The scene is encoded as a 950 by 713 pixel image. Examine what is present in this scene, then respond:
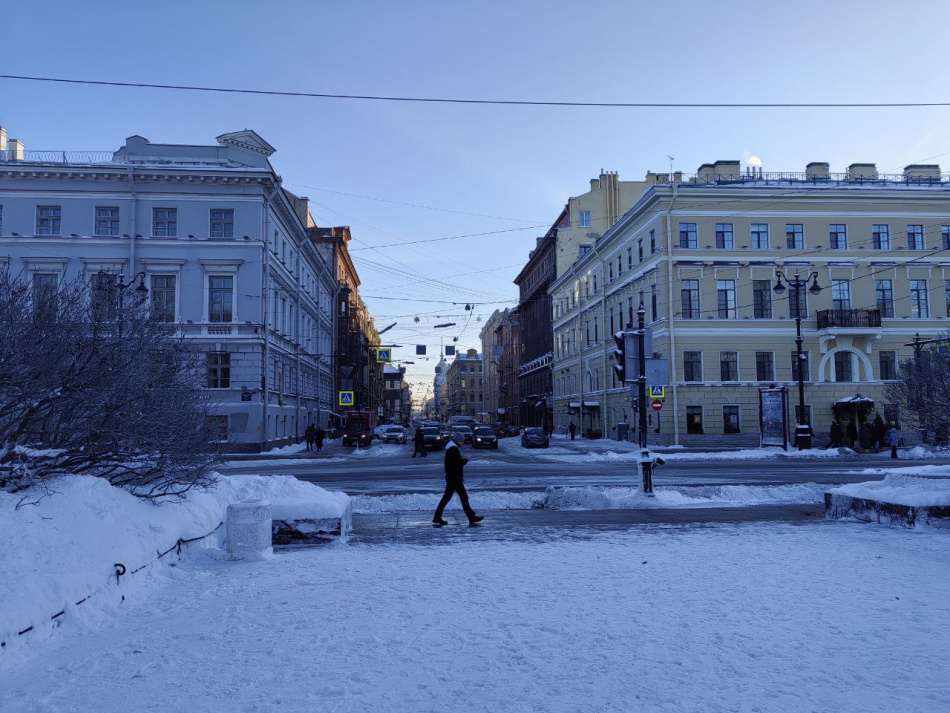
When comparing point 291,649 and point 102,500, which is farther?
point 102,500

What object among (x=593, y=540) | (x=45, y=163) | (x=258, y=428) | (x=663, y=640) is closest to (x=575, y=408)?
(x=258, y=428)

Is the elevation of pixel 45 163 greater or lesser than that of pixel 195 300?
greater

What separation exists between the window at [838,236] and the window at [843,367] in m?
6.87

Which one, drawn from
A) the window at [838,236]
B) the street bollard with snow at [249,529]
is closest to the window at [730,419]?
the window at [838,236]

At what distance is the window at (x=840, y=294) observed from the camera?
44.8 metres

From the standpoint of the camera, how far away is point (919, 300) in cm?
4522

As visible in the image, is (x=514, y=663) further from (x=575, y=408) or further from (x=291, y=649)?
(x=575, y=408)

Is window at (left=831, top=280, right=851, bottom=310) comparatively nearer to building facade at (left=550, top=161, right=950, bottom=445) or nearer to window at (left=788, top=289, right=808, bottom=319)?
building facade at (left=550, top=161, right=950, bottom=445)

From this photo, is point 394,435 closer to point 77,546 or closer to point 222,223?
point 222,223

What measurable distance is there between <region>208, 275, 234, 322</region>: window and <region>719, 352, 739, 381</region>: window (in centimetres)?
2898

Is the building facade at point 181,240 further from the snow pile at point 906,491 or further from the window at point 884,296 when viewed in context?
the window at point 884,296

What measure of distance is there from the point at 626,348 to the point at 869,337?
35.1 metres

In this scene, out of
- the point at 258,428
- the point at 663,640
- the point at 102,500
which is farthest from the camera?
the point at 258,428

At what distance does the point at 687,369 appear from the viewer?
43938 millimetres
